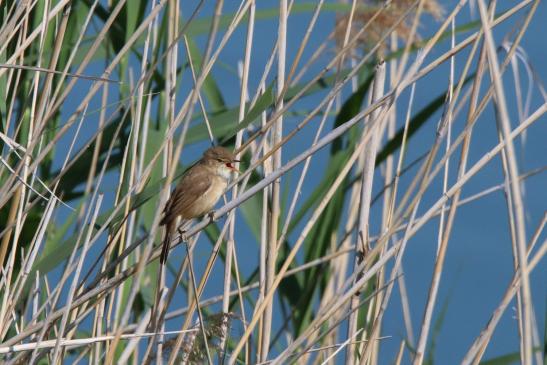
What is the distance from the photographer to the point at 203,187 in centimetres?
344

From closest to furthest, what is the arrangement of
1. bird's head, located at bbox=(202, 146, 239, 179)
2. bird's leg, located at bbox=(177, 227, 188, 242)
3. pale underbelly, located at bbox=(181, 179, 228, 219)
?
bird's leg, located at bbox=(177, 227, 188, 242), bird's head, located at bbox=(202, 146, 239, 179), pale underbelly, located at bbox=(181, 179, 228, 219)

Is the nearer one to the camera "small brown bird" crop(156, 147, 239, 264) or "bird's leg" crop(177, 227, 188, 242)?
"bird's leg" crop(177, 227, 188, 242)

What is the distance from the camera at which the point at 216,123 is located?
3.22 meters

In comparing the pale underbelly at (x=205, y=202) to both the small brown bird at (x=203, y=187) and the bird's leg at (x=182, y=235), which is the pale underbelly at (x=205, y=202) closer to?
the small brown bird at (x=203, y=187)

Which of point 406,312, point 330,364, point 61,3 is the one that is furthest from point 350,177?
point 61,3

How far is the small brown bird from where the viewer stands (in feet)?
10.9

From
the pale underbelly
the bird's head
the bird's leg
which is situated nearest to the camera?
the bird's leg

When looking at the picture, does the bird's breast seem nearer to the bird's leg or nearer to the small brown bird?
the small brown bird

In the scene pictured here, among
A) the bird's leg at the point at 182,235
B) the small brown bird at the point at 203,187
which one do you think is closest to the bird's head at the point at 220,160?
the small brown bird at the point at 203,187

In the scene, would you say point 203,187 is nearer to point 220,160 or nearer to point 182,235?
point 220,160

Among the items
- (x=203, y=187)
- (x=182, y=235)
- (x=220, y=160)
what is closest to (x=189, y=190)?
(x=203, y=187)

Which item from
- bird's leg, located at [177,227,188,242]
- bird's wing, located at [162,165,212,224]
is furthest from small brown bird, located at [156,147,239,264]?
bird's leg, located at [177,227,188,242]

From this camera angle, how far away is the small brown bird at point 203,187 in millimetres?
3309

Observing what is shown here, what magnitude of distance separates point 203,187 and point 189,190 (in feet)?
0.17
